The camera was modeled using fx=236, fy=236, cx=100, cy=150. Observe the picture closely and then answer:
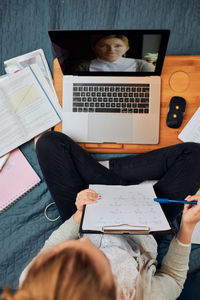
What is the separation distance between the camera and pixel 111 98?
897 millimetres

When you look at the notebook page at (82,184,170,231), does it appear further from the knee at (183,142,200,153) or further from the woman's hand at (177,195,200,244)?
the knee at (183,142,200,153)

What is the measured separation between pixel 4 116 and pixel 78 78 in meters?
0.36

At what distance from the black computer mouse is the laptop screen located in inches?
4.8

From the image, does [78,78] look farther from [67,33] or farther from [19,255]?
[19,255]

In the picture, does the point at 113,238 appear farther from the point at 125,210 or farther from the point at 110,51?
the point at 110,51

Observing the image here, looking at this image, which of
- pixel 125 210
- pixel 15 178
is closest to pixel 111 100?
pixel 125 210

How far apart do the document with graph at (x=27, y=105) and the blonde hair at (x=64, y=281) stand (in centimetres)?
64

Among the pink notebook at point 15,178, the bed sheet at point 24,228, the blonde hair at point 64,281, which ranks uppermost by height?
the blonde hair at point 64,281

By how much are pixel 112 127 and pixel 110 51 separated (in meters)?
0.27

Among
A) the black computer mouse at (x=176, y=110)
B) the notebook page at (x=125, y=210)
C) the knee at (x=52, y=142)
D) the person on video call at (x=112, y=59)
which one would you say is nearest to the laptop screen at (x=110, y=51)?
the person on video call at (x=112, y=59)

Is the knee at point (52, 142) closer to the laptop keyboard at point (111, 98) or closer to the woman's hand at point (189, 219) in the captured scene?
the laptop keyboard at point (111, 98)

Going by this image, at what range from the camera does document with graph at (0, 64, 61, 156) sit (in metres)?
0.98

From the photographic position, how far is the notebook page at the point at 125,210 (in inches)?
26.5

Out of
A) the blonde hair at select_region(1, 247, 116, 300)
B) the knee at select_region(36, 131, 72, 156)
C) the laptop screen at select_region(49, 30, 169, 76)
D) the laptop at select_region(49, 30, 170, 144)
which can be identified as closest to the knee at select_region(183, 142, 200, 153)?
the laptop at select_region(49, 30, 170, 144)
